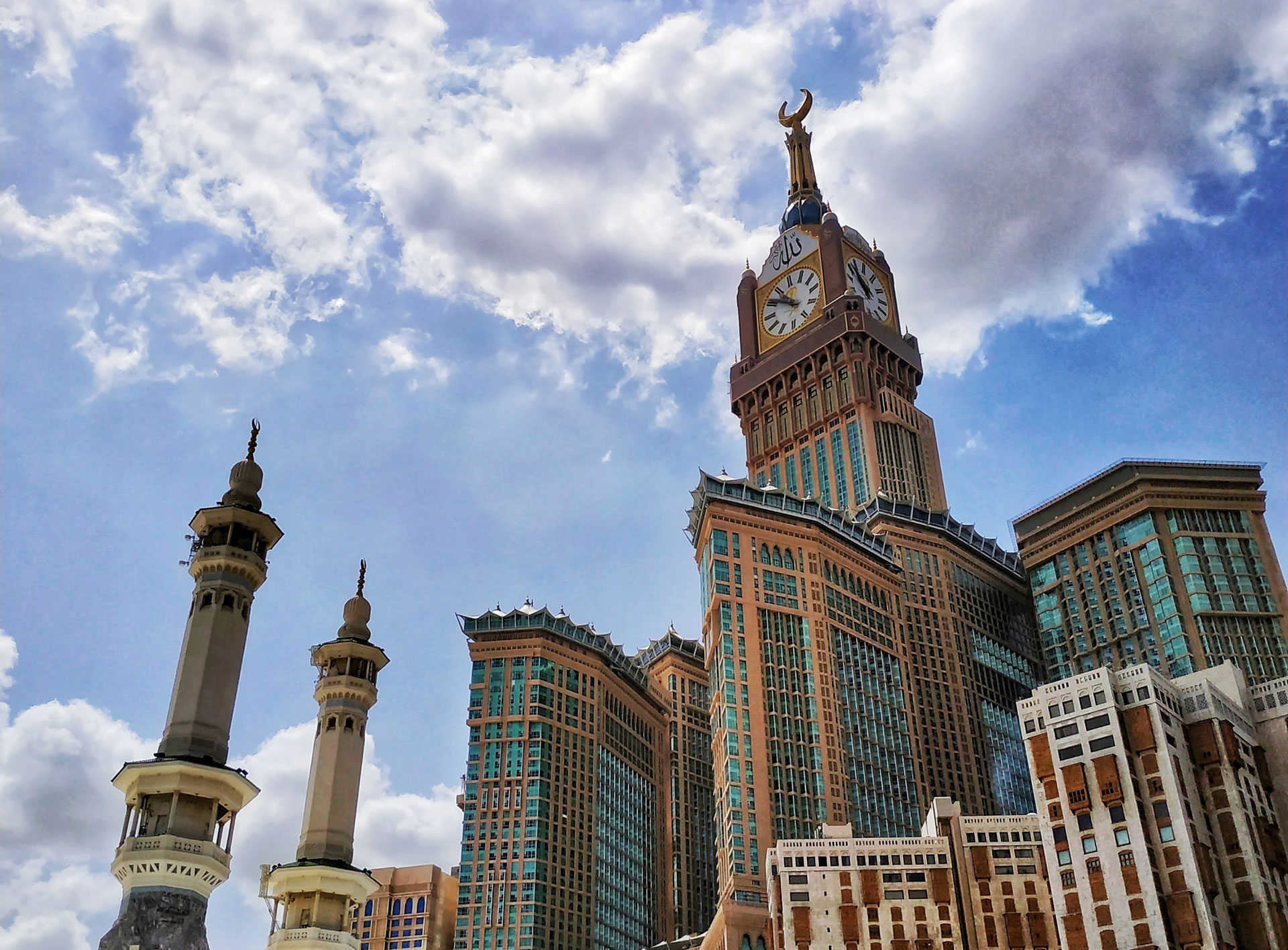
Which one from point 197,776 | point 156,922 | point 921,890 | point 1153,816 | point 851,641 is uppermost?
point 851,641

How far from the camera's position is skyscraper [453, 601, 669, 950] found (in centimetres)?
15600

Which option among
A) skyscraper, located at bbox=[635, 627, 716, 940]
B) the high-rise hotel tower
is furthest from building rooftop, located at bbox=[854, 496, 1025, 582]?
skyscraper, located at bbox=[635, 627, 716, 940]

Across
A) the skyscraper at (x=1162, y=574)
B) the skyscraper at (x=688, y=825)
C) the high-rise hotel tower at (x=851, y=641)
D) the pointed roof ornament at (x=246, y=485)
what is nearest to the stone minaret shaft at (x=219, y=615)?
the pointed roof ornament at (x=246, y=485)

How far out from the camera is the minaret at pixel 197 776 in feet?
185

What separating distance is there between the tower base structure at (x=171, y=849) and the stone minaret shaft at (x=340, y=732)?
14.4m

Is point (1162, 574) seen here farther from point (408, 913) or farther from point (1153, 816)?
point (408, 913)

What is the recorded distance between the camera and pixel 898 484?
613ft

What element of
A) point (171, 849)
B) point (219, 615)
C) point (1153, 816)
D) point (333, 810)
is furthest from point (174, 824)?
point (1153, 816)

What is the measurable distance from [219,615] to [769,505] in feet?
337

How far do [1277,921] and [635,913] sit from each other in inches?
3638

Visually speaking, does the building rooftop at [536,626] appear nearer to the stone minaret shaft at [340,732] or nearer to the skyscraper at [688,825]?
the skyscraper at [688,825]

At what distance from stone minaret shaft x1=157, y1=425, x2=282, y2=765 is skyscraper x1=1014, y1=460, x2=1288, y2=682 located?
118733 millimetres

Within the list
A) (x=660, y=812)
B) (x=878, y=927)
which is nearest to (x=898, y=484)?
(x=660, y=812)

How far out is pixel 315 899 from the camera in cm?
7200
